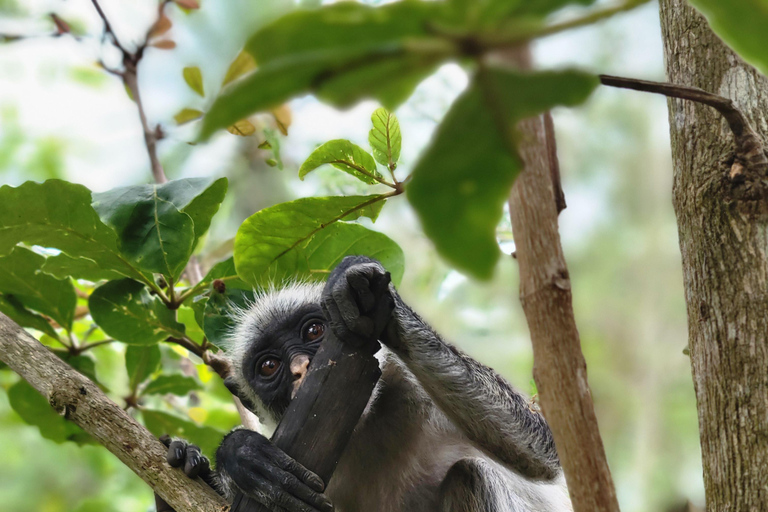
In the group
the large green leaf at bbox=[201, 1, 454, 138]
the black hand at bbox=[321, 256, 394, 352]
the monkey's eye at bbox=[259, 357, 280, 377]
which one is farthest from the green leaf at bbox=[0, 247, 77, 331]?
the large green leaf at bbox=[201, 1, 454, 138]

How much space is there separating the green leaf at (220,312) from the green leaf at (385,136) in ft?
2.92

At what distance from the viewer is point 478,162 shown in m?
0.54

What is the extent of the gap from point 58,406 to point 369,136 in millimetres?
1207

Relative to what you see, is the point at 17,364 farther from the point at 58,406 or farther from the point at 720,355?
the point at 720,355

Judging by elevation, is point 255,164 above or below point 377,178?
above

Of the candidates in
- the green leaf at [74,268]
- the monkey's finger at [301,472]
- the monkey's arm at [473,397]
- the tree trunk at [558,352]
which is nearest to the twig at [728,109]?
the tree trunk at [558,352]

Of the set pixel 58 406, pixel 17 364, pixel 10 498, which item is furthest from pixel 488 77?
pixel 10 498

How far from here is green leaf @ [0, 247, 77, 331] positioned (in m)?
2.52

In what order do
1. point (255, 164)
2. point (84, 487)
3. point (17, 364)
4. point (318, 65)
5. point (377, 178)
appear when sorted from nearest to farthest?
point (318, 65) → point (377, 178) → point (17, 364) → point (84, 487) → point (255, 164)

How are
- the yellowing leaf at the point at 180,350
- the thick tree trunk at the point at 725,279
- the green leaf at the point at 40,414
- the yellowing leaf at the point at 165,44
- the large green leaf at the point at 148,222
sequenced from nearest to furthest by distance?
the thick tree trunk at the point at 725,279 → the large green leaf at the point at 148,222 → the green leaf at the point at 40,414 → the yellowing leaf at the point at 165,44 → the yellowing leaf at the point at 180,350

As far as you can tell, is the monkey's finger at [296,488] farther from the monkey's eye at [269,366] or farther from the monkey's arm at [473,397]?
the monkey's eye at [269,366]

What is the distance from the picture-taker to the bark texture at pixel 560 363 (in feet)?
3.31

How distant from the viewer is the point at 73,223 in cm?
223

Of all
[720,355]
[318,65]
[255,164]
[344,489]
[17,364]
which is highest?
[255,164]
